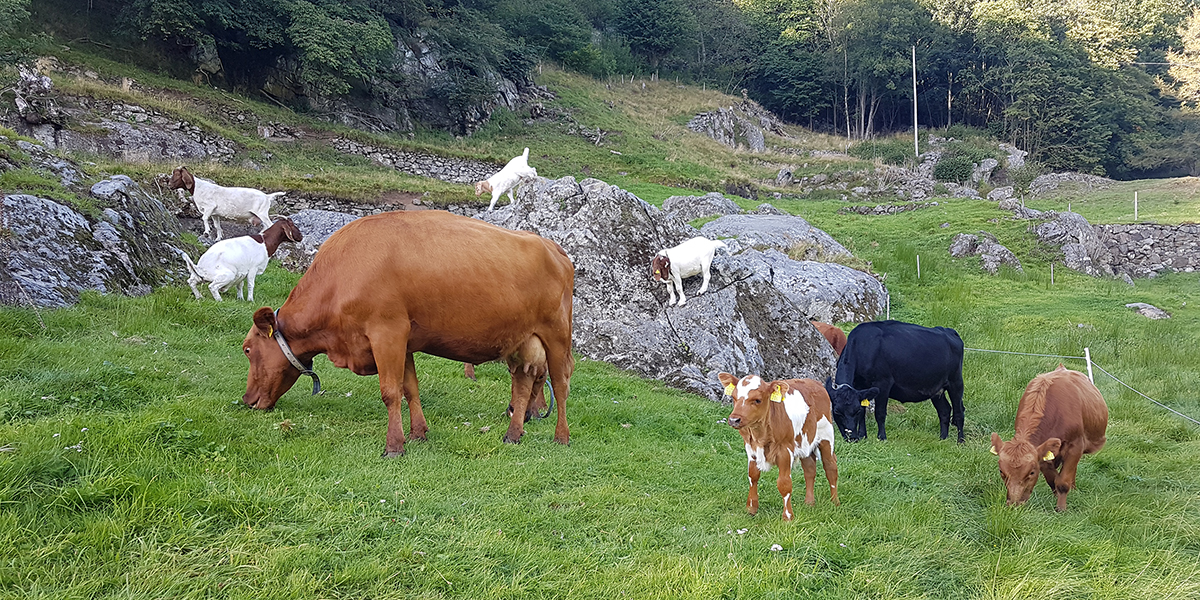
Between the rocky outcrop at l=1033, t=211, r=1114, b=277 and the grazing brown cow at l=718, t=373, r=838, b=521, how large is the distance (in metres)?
24.0

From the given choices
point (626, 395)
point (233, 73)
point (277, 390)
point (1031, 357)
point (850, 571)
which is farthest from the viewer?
point (233, 73)

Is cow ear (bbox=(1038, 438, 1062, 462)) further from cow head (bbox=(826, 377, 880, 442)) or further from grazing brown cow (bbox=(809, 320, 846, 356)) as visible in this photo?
grazing brown cow (bbox=(809, 320, 846, 356))

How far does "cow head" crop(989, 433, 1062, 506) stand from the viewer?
22.0ft

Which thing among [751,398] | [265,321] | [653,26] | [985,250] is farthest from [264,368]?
[653,26]

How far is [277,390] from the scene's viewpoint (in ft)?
22.2

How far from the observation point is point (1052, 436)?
7.20m

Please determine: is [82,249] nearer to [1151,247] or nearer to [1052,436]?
[1052,436]

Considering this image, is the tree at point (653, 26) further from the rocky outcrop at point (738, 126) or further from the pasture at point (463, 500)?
the pasture at point (463, 500)

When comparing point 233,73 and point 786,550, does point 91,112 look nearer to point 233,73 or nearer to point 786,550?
point 233,73

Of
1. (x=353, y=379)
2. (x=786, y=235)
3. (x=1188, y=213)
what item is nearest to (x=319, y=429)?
(x=353, y=379)

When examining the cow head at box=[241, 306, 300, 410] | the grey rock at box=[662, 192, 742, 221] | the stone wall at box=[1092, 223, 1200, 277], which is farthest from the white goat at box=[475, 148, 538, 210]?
the stone wall at box=[1092, 223, 1200, 277]

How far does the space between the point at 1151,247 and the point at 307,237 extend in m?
35.2

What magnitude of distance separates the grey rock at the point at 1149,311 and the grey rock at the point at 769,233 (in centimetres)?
Result: 792

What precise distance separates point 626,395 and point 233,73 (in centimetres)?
3312
